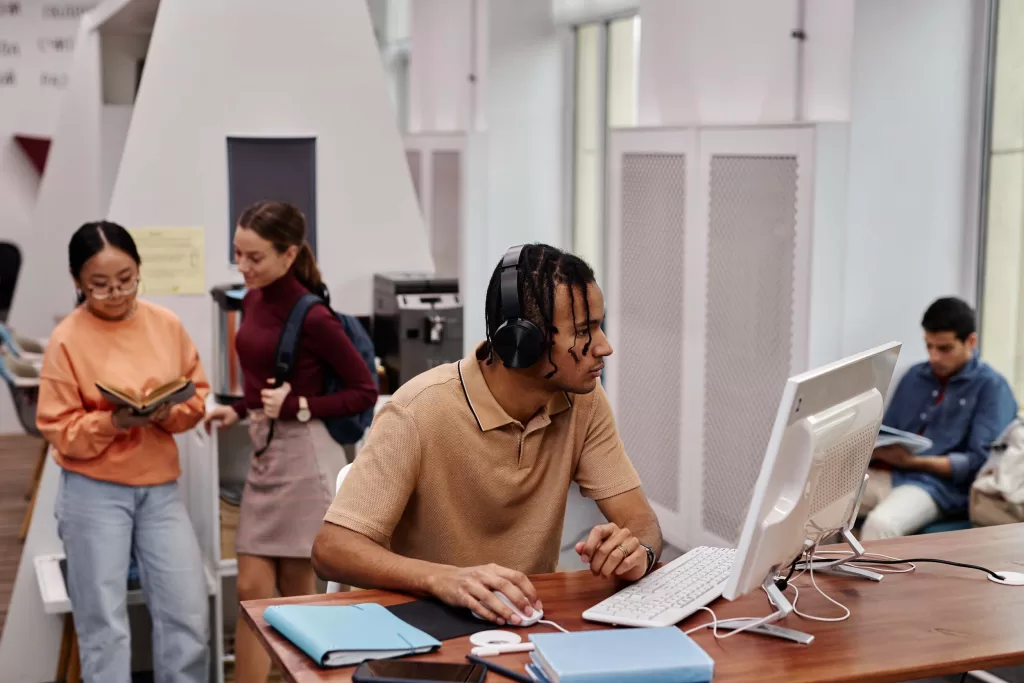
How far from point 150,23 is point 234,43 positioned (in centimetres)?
93

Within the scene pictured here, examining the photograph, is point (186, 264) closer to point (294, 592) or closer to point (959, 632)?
point (294, 592)

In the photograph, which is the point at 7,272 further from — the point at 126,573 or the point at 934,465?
the point at 934,465

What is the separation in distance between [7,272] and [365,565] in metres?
7.30

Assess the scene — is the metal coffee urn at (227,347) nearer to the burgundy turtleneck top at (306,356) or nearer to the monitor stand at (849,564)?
the burgundy turtleneck top at (306,356)

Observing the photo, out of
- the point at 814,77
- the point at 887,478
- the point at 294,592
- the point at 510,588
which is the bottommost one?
the point at 294,592

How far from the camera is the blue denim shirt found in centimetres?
387

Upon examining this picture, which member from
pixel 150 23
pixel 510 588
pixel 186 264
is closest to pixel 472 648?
pixel 510 588

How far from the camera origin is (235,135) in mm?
4371

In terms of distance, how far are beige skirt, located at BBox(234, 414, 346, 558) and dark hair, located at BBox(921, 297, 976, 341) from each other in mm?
1968

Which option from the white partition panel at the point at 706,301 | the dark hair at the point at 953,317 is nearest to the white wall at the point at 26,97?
the white partition panel at the point at 706,301

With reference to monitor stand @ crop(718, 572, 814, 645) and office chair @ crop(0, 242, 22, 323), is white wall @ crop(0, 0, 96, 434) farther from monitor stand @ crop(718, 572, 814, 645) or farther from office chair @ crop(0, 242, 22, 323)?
monitor stand @ crop(718, 572, 814, 645)

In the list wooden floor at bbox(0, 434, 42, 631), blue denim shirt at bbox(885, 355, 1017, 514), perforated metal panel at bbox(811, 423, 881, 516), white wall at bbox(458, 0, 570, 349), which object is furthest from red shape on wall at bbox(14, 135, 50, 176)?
perforated metal panel at bbox(811, 423, 881, 516)

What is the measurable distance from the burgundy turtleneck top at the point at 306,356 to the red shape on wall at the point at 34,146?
5.82 meters

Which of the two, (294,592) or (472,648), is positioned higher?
(472,648)
